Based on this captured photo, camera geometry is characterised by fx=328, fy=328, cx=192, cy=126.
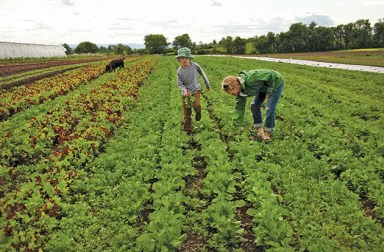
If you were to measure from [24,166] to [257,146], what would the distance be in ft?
16.7

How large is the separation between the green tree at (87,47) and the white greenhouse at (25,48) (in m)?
70.3

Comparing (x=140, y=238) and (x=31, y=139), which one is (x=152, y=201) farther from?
(x=31, y=139)

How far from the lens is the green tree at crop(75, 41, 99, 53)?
13012 cm

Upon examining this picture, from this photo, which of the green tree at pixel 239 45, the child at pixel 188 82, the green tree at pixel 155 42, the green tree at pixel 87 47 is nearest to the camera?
the child at pixel 188 82

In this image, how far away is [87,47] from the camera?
5182 inches

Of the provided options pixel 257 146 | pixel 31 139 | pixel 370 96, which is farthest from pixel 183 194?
pixel 370 96

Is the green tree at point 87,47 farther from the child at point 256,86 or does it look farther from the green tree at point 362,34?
the child at point 256,86

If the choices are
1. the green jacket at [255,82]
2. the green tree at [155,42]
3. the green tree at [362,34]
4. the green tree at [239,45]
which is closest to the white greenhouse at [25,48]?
the green jacket at [255,82]

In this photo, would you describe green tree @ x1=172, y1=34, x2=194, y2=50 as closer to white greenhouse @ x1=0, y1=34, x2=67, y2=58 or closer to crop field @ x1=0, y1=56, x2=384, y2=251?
white greenhouse @ x1=0, y1=34, x2=67, y2=58

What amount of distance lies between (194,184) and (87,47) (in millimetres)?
136332

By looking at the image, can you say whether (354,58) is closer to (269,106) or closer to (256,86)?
(269,106)

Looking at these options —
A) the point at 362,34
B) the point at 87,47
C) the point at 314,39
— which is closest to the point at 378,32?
the point at 362,34

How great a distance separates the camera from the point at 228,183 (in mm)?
5746

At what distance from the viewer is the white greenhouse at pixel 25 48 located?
43.8m
